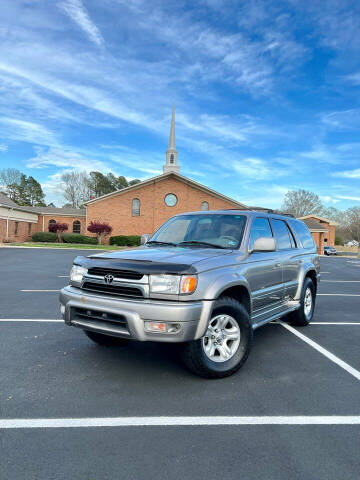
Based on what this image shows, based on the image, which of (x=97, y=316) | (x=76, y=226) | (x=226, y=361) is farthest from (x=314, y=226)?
(x=97, y=316)

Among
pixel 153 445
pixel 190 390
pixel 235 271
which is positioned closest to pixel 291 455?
pixel 153 445

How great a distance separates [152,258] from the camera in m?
3.62

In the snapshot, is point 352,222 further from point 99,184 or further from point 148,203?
point 148,203

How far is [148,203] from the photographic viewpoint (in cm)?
3528

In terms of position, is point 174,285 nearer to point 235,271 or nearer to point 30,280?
point 235,271

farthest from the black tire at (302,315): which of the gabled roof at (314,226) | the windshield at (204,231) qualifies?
the gabled roof at (314,226)

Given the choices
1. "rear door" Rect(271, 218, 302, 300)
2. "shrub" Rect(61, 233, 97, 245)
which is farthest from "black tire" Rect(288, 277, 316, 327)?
"shrub" Rect(61, 233, 97, 245)

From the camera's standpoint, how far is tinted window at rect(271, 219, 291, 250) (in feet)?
17.8

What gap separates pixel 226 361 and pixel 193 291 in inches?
39.4

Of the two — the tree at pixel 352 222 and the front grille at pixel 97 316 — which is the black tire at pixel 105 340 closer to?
the front grille at pixel 97 316

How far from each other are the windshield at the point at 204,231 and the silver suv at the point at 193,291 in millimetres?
A: 13

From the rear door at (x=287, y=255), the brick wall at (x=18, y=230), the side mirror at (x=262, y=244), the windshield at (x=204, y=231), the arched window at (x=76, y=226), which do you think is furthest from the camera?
the arched window at (x=76, y=226)

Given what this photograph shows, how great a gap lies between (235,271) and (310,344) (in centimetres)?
208

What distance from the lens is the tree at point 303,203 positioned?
6309cm
